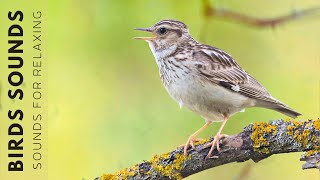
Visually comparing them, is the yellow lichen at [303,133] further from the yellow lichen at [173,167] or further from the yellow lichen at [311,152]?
the yellow lichen at [173,167]

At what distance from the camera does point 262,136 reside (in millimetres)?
6734

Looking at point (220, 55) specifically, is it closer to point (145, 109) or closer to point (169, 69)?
point (169, 69)

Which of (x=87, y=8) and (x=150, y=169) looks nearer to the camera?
(x=150, y=169)

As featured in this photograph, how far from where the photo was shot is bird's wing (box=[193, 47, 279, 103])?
8250 millimetres

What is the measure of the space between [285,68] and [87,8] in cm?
262

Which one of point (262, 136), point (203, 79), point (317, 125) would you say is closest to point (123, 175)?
point (262, 136)

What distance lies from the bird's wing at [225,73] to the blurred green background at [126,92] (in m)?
0.54

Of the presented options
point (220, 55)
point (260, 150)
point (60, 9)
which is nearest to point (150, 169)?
point (260, 150)

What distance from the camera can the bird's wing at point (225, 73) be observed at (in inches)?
325

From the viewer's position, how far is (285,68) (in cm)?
991

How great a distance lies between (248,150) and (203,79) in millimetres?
1510

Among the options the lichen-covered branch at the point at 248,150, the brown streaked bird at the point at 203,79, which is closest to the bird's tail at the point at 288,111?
the brown streaked bird at the point at 203,79

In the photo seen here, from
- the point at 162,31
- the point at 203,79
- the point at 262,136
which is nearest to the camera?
the point at 262,136

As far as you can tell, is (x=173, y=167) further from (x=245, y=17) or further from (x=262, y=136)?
(x=245, y=17)
